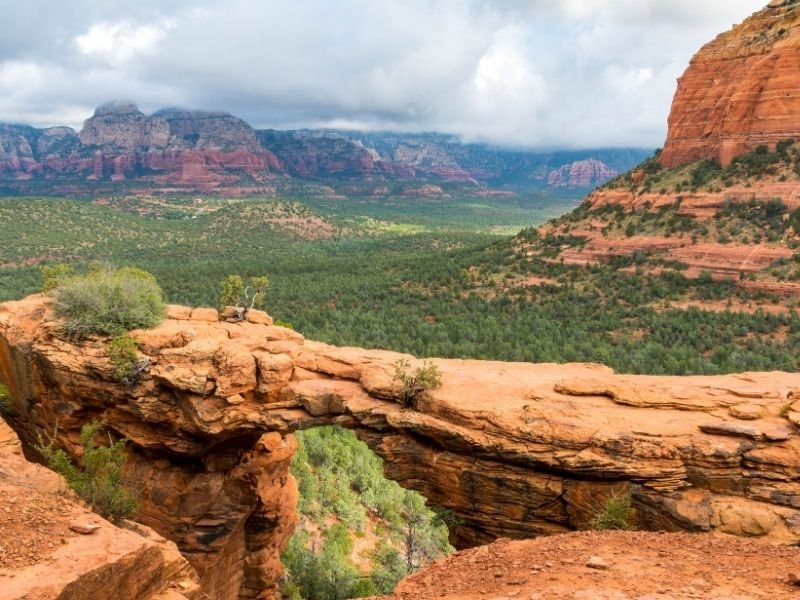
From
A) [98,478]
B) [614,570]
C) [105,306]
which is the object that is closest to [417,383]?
[614,570]

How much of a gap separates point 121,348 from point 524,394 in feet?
39.5

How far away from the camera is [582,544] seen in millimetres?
11438

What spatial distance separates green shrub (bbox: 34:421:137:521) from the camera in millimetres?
13898

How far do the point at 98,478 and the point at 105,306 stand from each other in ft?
19.5

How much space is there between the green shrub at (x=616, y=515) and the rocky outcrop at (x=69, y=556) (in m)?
8.84

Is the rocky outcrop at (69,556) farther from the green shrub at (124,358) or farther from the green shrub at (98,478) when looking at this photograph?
the green shrub at (124,358)

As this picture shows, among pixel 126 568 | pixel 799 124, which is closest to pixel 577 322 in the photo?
pixel 799 124

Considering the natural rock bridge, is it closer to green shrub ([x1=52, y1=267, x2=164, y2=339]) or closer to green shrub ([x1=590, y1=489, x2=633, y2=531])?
green shrub ([x1=590, y1=489, x2=633, y2=531])

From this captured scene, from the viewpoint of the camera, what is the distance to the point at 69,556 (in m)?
9.12

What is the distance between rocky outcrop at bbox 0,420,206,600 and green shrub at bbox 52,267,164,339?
7236 millimetres

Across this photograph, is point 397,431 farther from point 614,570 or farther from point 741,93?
point 741,93

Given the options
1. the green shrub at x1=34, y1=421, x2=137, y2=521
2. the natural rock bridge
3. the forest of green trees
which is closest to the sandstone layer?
the natural rock bridge

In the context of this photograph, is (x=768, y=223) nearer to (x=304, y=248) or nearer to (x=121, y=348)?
(x=121, y=348)

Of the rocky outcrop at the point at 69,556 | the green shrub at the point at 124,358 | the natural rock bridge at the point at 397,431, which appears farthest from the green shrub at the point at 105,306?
the rocky outcrop at the point at 69,556
